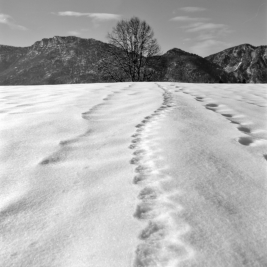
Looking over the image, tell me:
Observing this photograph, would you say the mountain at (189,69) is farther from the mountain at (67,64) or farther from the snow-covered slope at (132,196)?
the snow-covered slope at (132,196)

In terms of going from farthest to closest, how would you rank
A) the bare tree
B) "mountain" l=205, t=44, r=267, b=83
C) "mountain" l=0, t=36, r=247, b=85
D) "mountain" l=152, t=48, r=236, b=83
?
"mountain" l=205, t=44, r=267, b=83, "mountain" l=0, t=36, r=247, b=85, "mountain" l=152, t=48, r=236, b=83, the bare tree

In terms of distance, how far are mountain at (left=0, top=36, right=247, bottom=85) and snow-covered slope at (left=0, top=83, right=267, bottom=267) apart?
87.3 metres

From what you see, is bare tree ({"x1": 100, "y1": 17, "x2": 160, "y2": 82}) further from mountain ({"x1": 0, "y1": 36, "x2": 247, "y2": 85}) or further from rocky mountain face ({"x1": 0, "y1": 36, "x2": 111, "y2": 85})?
rocky mountain face ({"x1": 0, "y1": 36, "x2": 111, "y2": 85})

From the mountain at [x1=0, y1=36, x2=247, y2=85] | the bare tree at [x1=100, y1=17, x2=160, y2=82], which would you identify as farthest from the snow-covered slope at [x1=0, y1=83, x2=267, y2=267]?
the mountain at [x1=0, y1=36, x2=247, y2=85]

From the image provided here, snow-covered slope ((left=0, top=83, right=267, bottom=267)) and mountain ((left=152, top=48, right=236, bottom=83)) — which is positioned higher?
snow-covered slope ((left=0, top=83, right=267, bottom=267))

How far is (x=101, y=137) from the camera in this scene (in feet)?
5.22

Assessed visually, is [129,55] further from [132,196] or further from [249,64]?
[249,64]

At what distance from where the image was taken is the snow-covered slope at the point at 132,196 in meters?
0.66

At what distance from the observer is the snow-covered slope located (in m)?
0.66

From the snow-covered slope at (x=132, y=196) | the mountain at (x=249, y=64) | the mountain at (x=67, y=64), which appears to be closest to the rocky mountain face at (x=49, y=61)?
the mountain at (x=67, y=64)

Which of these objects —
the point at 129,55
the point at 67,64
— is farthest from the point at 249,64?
the point at 129,55

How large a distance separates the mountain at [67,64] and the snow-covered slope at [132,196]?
87.3m

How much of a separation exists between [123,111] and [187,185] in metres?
1.44

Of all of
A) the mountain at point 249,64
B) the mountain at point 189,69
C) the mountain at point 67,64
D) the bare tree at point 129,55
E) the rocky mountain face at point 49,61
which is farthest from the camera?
the mountain at point 249,64
